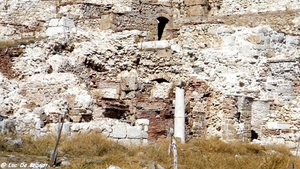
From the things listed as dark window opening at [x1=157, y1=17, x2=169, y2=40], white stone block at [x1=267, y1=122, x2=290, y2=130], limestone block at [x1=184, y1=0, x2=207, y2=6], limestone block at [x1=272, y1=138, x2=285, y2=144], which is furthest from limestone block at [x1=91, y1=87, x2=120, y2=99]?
limestone block at [x1=184, y1=0, x2=207, y2=6]

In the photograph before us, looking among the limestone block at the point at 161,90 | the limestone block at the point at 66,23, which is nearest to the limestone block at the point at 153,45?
the limestone block at the point at 161,90

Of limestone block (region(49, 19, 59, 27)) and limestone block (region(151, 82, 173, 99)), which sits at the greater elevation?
limestone block (region(49, 19, 59, 27))

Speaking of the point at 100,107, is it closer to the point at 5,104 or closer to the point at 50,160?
the point at 5,104

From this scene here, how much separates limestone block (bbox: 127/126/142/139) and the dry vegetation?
1.85ft

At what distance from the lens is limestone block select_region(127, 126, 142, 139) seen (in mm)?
18703

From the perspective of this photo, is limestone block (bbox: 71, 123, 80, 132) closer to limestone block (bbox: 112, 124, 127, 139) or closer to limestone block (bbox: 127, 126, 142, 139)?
limestone block (bbox: 112, 124, 127, 139)

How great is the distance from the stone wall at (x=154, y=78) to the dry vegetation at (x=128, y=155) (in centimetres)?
166

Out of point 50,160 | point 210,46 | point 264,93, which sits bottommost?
point 50,160

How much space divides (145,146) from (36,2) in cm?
1253

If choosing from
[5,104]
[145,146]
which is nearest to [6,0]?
[5,104]

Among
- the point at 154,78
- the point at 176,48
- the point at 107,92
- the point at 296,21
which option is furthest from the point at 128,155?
the point at 296,21

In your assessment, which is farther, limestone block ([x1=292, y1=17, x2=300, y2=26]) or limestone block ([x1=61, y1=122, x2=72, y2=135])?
limestone block ([x1=292, y1=17, x2=300, y2=26])

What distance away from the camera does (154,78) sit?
2272cm

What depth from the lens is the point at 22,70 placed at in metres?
21.7
